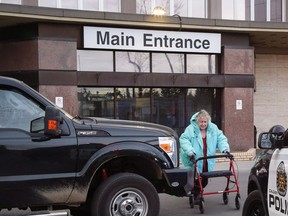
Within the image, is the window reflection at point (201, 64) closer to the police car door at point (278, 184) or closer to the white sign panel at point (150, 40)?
the white sign panel at point (150, 40)

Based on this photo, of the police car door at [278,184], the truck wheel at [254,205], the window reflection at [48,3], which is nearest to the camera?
the police car door at [278,184]

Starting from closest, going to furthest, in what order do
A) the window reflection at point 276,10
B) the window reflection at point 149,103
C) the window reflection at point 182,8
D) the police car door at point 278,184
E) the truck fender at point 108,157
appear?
the police car door at point 278,184, the truck fender at point 108,157, the window reflection at point 149,103, the window reflection at point 182,8, the window reflection at point 276,10

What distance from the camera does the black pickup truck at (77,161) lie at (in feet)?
16.8

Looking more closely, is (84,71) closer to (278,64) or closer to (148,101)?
(148,101)

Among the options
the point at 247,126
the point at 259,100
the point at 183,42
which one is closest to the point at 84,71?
the point at 183,42

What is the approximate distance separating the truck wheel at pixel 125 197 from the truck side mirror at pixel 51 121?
97 cm

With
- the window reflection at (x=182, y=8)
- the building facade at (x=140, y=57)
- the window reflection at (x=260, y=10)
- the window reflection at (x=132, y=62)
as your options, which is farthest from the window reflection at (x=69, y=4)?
the window reflection at (x=260, y=10)

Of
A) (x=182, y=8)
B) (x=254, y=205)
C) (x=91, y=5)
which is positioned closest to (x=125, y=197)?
(x=254, y=205)

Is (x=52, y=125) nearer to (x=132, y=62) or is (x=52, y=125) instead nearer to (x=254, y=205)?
(x=254, y=205)

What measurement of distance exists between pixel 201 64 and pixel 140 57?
89.3 inches

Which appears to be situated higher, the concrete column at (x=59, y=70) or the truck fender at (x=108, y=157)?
the concrete column at (x=59, y=70)

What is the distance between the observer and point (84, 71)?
47.0ft

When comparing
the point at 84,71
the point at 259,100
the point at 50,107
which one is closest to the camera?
the point at 50,107

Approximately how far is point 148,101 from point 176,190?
959 centimetres
